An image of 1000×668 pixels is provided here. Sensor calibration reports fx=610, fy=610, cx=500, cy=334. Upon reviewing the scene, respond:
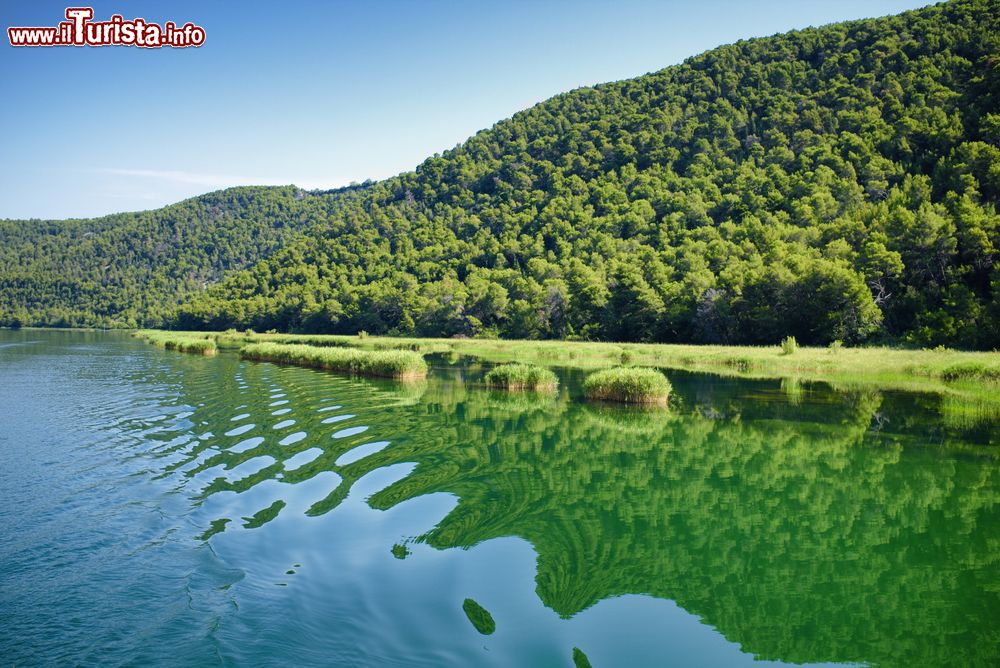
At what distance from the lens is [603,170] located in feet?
400

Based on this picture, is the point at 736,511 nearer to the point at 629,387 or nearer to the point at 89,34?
the point at 629,387

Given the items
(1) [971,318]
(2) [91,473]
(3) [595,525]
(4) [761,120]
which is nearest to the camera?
(3) [595,525]

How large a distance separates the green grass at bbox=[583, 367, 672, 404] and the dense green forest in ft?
102

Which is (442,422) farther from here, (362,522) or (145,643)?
(145,643)

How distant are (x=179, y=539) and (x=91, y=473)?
5381mm

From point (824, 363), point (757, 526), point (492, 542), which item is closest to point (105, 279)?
point (824, 363)

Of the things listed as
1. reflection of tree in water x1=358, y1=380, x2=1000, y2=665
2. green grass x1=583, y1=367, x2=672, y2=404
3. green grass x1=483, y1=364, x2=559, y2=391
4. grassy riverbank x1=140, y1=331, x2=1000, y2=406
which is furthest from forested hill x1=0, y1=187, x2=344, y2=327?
reflection of tree in water x1=358, y1=380, x2=1000, y2=665

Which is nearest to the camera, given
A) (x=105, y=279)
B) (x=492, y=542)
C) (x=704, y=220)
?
(x=492, y=542)

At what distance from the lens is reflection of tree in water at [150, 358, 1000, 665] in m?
8.02

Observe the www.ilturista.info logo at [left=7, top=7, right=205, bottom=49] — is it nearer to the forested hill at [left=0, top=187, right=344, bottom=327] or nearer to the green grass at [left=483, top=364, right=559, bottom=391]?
the green grass at [left=483, top=364, right=559, bottom=391]

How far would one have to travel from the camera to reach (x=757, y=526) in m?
11.5

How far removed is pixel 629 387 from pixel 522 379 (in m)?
6.43

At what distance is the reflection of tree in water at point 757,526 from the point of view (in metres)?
7.87

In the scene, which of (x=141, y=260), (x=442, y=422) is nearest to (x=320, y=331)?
(x=442, y=422)
